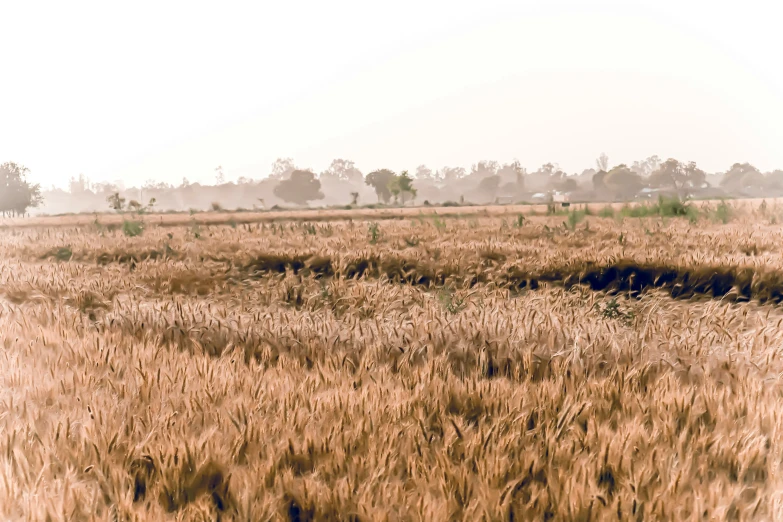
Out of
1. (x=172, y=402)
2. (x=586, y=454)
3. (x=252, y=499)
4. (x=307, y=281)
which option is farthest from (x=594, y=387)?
(x=307, y=281)

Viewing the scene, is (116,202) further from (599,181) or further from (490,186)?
(490,186)

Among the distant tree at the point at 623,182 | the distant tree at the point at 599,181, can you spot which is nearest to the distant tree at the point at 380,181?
the distant tree at the point at 623,182

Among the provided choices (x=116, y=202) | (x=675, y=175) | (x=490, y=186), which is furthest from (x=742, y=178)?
(x=116, y=202)

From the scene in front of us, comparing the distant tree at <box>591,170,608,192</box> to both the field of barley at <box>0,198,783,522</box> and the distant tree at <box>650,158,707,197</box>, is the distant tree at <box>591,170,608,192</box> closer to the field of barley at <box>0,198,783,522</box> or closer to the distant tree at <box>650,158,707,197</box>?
the distant tree at <box>650,158,707,197</box>

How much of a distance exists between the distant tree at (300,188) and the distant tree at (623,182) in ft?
267

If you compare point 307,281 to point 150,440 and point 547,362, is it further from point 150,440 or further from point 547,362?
point 150,440

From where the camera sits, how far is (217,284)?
22.6 feet

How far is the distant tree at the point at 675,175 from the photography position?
5758 inches

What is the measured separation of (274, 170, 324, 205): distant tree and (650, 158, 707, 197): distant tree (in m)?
98.1

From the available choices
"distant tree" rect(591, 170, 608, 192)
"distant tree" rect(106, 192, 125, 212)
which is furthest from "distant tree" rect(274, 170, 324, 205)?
"distant tree" rect(106, 192, 125, 212)

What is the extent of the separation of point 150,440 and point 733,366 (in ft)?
10.4

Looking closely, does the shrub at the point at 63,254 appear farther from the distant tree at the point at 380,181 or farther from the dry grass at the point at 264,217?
the distant tree at the point at 380,181

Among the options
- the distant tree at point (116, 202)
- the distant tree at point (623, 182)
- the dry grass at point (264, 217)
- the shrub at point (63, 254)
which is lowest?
the shrub at point (63, 254)

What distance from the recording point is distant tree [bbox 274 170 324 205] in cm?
14288
